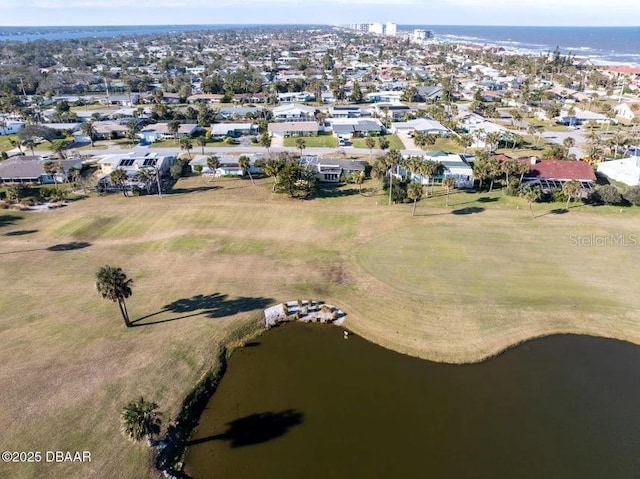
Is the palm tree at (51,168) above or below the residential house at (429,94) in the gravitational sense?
below

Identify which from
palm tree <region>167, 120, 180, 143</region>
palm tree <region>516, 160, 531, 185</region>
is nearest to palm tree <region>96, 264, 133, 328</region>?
palm tree <region>516, 160, 531, 185</region>

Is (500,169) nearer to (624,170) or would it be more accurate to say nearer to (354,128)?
(624,170)

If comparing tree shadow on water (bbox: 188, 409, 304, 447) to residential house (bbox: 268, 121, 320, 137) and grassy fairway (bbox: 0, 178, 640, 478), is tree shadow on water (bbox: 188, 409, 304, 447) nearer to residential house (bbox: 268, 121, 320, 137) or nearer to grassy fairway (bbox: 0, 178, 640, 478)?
grassy fairway (bbox: 0, 178, 640, 478)

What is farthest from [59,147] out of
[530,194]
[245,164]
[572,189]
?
[572,189]

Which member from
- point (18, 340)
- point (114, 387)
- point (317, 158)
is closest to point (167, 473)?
point (114, 387)

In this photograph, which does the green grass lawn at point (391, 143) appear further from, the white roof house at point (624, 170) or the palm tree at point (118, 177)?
the palm tree at point (118, 177)

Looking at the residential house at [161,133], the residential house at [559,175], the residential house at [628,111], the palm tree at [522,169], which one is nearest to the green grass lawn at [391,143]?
the palm tree at [522,169]
